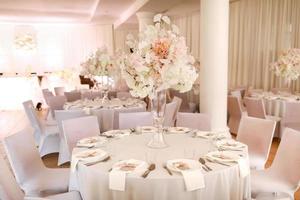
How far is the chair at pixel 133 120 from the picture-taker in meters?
3.58

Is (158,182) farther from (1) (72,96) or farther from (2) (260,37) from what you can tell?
(2) (260,37)

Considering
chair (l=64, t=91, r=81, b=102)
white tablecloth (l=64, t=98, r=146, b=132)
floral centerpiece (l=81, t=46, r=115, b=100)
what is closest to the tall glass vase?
white tablecloth (l=64, t=98, r=146, b=132)

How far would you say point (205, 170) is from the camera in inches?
77.7

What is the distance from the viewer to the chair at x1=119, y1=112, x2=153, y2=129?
3.58 m

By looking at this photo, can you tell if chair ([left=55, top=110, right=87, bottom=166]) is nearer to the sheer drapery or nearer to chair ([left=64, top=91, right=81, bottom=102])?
chair ([left=64, top=91, right=81, bottom=102])

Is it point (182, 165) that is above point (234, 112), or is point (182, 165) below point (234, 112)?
above

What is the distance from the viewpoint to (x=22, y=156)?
2.70 metres

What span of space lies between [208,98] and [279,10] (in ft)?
12.7

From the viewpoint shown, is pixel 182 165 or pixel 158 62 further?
pixel 158 62

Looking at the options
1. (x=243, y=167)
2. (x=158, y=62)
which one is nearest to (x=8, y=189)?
(x=158, y=62)

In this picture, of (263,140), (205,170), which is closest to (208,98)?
(263,140)

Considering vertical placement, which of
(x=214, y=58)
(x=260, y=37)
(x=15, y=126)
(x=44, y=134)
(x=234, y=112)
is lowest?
(x=15, y=126)

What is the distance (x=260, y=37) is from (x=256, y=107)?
3106 mm

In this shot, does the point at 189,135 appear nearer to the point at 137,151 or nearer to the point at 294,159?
the point at 137,151
